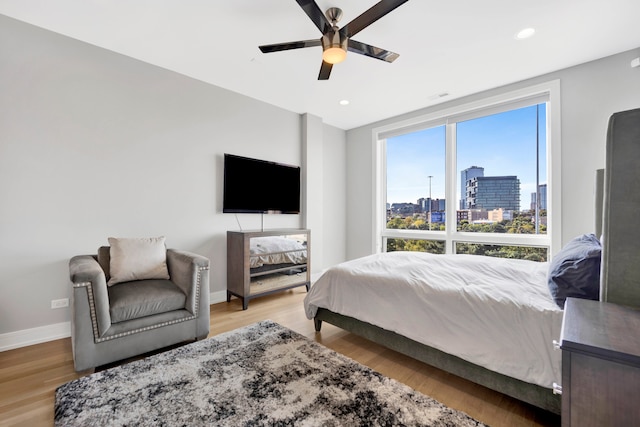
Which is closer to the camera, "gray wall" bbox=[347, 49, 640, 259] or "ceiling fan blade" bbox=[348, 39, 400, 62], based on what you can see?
"ceiling fan blade" bbox=[348, 39, 400, 62]

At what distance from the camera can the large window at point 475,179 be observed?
3422 mm

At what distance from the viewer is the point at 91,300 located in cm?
192

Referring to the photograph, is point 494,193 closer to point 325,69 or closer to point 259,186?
point 325,69

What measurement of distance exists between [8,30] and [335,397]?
3881 mm

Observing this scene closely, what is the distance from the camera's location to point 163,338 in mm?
2229

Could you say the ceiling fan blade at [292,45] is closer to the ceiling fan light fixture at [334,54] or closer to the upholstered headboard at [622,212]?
the ceiling fan light fixture at [334,54]

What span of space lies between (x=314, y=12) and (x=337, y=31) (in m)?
0.25

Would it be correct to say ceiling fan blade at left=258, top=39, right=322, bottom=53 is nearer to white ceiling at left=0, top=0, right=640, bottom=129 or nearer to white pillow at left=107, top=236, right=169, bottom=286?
white ceiling at left=0, top=0, right=640, bottom=129

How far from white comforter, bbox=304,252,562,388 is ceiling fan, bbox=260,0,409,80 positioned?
1769 mm

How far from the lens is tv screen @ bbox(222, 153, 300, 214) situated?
3.65 m

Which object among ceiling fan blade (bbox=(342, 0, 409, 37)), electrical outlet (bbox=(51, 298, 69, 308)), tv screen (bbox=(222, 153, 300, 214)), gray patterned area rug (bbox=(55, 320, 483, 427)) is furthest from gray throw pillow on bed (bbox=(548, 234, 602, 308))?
electrical outlet (bbox=(51, 298, 69, 308))

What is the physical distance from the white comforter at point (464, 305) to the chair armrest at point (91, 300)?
1.57m

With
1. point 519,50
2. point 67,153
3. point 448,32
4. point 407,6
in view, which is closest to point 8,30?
point 67,153

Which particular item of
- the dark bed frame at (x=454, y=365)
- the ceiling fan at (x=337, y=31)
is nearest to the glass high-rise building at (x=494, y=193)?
the ceiling fan at (x=337, y=31)
